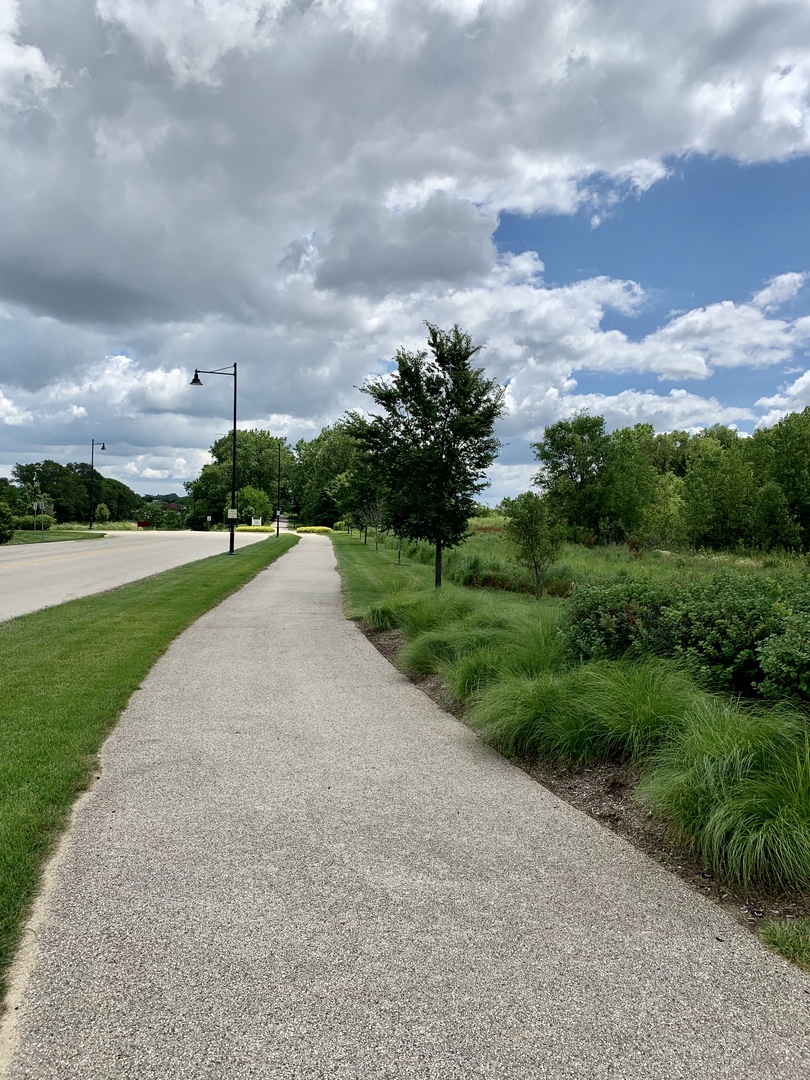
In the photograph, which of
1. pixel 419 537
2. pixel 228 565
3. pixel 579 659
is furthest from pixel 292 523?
pixel 579 659

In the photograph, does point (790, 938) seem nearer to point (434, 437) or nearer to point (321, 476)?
point (434, 437)

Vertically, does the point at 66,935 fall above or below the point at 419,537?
below

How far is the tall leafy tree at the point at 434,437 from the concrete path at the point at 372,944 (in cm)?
991

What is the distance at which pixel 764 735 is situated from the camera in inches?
153

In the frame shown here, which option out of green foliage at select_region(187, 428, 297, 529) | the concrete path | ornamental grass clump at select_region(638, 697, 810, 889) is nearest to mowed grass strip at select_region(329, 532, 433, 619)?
the concrete path

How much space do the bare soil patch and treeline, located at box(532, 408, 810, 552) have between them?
746 inches

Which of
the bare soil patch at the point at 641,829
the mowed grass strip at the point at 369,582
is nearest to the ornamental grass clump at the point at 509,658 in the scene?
the bare soil patch at the point at 641,829

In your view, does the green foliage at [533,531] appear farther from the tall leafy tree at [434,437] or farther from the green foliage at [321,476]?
the green foliage at [321,476]

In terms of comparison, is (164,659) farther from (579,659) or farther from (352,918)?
(352,918)

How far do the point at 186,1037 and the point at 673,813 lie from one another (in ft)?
8.71

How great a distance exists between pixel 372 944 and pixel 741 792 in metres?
2.07

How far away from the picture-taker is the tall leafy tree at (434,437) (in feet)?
47.2

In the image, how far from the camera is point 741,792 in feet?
11.4

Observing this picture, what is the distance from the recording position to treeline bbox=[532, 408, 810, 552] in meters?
40.2
